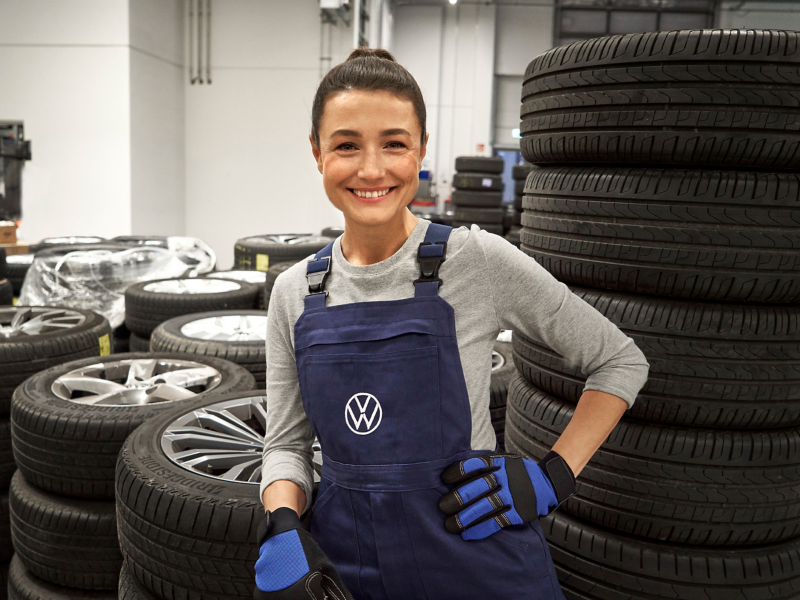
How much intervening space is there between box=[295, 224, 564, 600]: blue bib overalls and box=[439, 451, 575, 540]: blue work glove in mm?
21

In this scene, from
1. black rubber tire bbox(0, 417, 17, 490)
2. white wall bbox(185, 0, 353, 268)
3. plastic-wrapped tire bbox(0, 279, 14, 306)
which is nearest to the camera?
black rubber tire bbox(0, 417, 17, 490)

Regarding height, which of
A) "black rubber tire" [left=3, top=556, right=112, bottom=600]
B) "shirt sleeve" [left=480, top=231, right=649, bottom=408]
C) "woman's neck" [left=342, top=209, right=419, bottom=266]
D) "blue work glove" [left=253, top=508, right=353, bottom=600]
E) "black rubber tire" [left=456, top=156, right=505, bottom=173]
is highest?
"black rubber tire" [left=456, top=156, right=505, bottom=173]

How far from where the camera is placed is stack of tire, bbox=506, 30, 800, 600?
149 centimetres

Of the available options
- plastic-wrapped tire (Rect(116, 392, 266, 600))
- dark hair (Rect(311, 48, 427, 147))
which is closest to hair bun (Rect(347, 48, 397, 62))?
dark hair (Rect(311, 48, 427, 147))

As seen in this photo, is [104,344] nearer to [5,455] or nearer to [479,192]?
[5,455]

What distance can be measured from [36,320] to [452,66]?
42.8ft

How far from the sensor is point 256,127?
945 centimetres

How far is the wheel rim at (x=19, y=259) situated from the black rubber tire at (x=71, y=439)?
3.86 metres

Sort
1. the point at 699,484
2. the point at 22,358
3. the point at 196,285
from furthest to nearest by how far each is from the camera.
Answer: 1. the point at 196,285
2. the point at 22,358
3. the point at 699,484

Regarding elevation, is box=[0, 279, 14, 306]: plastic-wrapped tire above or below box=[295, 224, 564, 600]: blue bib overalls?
below

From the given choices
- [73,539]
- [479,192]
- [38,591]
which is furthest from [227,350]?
[479,192]

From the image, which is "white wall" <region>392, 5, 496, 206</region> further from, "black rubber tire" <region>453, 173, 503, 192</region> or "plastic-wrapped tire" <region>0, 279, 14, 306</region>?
"plastic-wrapped tire" <region>0, 279, 14, 306</region>

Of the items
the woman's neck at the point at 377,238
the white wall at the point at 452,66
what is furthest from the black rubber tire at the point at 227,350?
the white wall at the point at 452,66

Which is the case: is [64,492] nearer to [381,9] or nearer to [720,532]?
[720,532]
